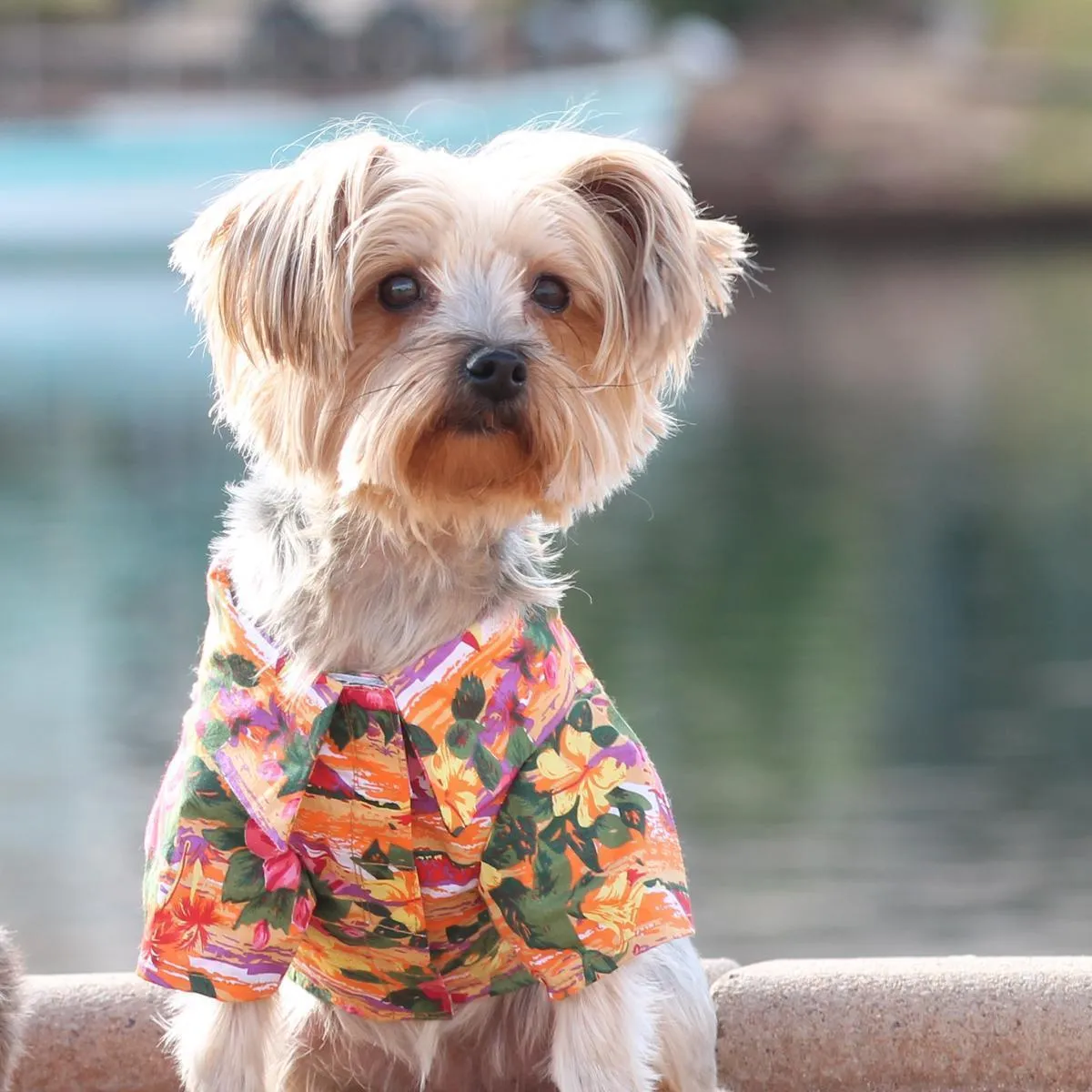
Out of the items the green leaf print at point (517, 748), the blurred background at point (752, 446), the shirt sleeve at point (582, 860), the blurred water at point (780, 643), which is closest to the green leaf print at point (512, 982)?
the shirt sleeve at point (582, 860)

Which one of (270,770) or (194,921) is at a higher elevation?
(270,770)

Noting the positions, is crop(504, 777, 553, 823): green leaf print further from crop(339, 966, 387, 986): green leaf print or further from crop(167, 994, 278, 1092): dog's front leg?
crop(167, 994, 278, 1092): dog's front leg

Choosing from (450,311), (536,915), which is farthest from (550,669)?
(450,311)

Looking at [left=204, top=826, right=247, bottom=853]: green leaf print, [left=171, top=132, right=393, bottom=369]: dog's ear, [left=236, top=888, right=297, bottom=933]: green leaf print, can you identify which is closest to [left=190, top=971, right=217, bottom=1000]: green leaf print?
[left=236, top=888, right=297, bottom=933]: green leaf print

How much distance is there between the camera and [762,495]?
653 inches

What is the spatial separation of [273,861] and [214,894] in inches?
4.4

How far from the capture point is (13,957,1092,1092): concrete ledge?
3734 millimetres

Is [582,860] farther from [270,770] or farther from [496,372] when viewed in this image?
[496,372]

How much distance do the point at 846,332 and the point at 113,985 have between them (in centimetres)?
2626

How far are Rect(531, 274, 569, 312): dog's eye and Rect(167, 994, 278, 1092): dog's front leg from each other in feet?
4.35

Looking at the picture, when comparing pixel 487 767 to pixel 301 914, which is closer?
pixel 487 767

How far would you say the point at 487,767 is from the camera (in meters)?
3.13

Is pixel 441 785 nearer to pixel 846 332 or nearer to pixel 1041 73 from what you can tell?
pixel 846 332

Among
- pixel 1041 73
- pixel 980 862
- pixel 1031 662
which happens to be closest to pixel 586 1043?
pixel 980 862
